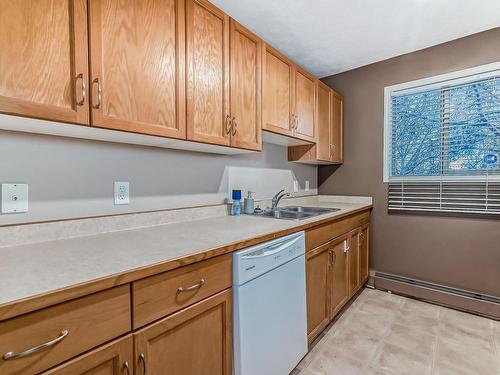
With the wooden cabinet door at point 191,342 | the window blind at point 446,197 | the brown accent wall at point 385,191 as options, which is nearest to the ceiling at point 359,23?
the brown accent wall at point 385,191

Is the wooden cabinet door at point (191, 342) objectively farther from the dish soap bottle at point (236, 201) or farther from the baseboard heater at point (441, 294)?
the baseboard heater at point (441, 294)

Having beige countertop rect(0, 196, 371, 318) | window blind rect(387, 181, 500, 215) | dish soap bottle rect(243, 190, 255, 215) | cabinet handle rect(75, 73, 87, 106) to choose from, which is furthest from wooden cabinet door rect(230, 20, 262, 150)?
window blind rect(387, 181, 500, 215)

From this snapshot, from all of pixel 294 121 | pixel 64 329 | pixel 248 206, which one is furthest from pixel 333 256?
pixel 64 329

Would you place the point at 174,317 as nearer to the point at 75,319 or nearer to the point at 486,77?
the point at 75,319

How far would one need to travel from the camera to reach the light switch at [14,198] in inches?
40.1

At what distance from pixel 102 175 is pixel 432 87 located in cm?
280

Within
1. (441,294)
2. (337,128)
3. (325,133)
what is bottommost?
(441,294)

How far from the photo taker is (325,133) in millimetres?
2582

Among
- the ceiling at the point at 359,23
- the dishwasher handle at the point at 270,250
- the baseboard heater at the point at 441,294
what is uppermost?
the ceiling at the point at 359,23

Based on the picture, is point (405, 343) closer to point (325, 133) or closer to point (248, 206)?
point (248, 206)

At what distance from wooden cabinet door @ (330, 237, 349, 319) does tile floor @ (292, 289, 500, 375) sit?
6.9 inches

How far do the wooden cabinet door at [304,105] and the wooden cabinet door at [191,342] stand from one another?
155 cm

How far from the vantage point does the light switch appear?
102 cm

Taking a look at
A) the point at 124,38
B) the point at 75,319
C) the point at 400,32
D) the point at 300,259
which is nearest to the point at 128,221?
the point at 75,319
